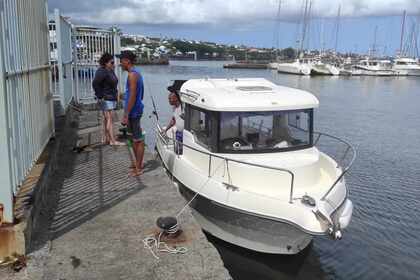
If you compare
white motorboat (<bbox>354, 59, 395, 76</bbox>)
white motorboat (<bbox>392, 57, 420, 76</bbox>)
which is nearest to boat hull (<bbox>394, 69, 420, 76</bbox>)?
white motorboat (<bbox>392, 57, 420, 76</bbox>)

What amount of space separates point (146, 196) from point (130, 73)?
92.0 inches

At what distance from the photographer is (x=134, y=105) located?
7.61m

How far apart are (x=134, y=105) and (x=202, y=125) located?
1.36 metres

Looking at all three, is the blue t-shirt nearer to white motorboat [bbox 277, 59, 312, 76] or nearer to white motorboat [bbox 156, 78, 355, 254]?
white motorboat [bbox 156, 78, 355, 254]

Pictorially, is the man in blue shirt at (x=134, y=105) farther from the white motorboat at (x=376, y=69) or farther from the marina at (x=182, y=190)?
the white motorboat at (x=376, y=69)

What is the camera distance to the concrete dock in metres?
4.29

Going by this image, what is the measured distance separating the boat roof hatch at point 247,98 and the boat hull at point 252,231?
1.67m

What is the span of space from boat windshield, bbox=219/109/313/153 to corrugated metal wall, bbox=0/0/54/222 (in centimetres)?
301

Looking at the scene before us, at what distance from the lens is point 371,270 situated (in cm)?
790

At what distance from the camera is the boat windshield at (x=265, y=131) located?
7.60m

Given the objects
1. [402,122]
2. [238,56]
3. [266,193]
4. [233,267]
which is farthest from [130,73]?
[238,56]

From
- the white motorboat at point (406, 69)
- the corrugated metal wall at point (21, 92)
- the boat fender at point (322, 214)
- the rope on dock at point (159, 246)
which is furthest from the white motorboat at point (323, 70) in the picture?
the rope on dock at point (159, 246)

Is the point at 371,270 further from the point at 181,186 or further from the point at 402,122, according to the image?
the point at 402,122

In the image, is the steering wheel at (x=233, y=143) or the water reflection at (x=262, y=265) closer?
the water reflection at (x=262, y=265)
